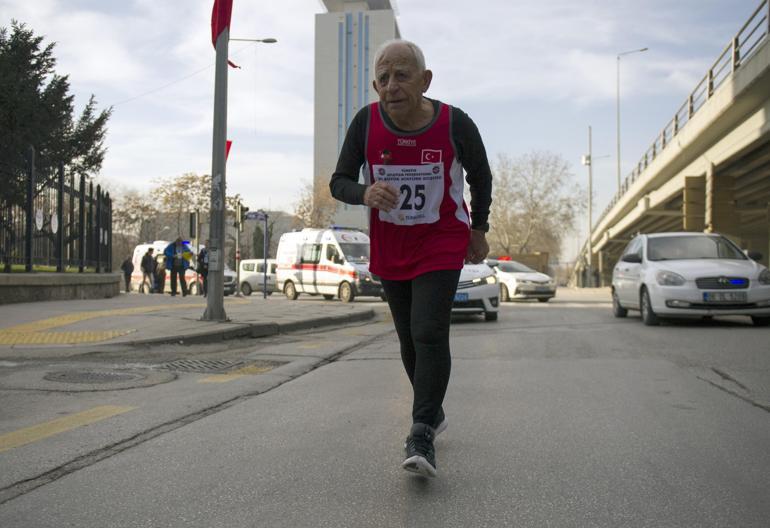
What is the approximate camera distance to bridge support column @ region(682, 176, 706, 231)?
25625mm

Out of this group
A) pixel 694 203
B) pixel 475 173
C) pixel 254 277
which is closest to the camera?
pixel 475 173

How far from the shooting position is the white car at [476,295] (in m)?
13.5

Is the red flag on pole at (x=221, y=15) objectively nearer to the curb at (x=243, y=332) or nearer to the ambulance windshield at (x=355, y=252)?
the curb at (x=243, y=332)

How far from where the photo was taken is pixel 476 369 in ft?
22.2

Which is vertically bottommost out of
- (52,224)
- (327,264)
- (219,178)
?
(327,264)

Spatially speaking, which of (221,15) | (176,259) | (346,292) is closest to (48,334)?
(221,15)

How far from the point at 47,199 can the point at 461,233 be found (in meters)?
12.3

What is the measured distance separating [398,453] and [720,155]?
72.0 feet

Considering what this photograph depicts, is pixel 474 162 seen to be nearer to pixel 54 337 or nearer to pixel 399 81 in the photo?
pixel 399 81

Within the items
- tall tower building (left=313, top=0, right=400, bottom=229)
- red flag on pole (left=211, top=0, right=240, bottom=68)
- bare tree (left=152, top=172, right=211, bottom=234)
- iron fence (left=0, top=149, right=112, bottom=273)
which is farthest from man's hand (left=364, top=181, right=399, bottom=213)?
tall tower building (left=313, top=0, right=400, bottom=229)

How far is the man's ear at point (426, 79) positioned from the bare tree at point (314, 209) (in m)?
57.6

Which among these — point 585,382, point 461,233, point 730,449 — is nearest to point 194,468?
point 461,233

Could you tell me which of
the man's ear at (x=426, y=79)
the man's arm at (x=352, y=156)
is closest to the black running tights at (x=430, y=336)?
the man's arm at (x=352, y=156)

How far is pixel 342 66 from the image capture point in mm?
95812
